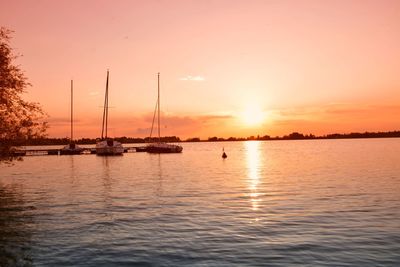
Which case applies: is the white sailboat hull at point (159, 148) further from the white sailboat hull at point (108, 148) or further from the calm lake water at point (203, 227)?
the calm lake water at point (203, 227)

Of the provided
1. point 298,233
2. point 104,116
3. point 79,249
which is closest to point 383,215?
point 298,233

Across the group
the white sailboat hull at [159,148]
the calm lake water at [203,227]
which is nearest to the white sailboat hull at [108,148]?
the white sailboat hull at [159,148]

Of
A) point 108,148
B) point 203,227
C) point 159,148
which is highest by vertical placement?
point 108,148

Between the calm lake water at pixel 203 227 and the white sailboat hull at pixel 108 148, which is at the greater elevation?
the white sailboat hull at pixel 108 148

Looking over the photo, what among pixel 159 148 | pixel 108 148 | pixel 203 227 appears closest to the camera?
pixel 203 227

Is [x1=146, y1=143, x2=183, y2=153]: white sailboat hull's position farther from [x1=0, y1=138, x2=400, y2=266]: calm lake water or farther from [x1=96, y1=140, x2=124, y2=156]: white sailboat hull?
[x1=0, y1=138, x2=400, y2=266]: calm lake water

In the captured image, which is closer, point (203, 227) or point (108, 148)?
point (203, 227)

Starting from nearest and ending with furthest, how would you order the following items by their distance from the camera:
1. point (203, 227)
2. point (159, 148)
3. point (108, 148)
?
point (203, 227)
point (108, 148)
point (159, 148)

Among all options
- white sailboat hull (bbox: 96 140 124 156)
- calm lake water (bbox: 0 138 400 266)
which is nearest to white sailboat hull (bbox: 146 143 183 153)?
white sailboat hull (bbox: 96 140 124 156)

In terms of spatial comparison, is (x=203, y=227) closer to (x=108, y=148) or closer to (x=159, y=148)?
(x=108, y=148)

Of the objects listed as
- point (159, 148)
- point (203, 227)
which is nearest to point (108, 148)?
point (159, 148)

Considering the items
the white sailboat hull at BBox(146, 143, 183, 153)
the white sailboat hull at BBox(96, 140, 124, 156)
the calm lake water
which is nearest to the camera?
the calm lake water

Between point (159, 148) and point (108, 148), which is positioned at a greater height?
point (108, 148)

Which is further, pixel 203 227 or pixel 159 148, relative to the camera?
pixel 159 148
